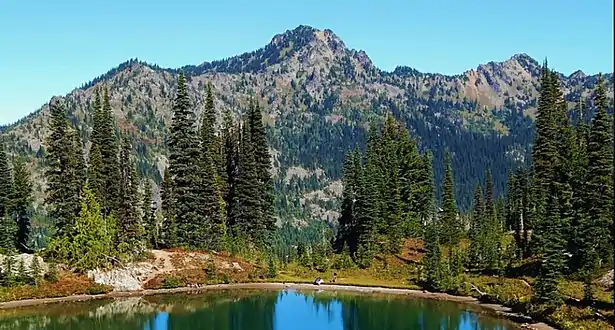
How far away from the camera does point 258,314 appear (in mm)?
62812

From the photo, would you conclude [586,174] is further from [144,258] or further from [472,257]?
[144,258]

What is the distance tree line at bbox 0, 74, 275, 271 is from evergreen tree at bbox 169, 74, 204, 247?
0.43 ft

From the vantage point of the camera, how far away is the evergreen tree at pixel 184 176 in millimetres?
84188

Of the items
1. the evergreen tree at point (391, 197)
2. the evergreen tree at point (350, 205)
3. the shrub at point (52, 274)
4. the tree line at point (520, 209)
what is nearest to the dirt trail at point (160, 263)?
the shrub at point (52, 274)

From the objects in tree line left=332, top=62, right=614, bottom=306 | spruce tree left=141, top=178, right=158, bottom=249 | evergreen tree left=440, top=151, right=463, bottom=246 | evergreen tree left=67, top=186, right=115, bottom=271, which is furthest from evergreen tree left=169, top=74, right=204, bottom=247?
evergreen tree left=440, top=151, right=463, bottom=246

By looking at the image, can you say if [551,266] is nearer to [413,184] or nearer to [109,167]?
[413,184]

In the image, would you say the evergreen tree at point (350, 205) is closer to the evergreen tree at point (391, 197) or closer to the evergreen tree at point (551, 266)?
the evergreen tree at point (391, 197)

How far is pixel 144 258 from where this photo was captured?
7738cm

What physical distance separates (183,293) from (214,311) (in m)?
10.1

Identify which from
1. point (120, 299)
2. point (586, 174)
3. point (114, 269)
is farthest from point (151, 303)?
point (586, 174)

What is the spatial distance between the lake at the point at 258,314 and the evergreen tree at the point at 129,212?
9246mm

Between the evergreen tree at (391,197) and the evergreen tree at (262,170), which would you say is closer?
the evergreen tree at (391,197)

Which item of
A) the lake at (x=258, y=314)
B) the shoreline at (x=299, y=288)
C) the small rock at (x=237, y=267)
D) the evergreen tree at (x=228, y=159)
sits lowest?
the lake at (x=258, y=314)

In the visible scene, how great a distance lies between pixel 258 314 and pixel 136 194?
29.8 m
